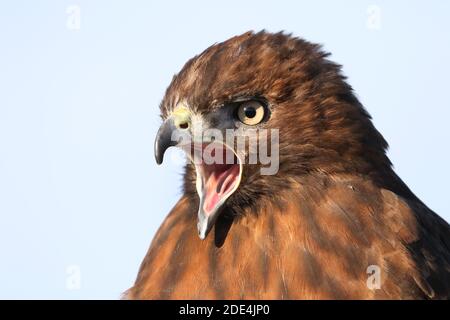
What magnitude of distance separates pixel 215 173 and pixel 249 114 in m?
0.39

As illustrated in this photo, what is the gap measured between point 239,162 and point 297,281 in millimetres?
905

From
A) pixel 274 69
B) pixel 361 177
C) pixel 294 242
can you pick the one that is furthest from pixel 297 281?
pixel 274 69

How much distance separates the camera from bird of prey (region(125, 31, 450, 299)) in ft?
22.0

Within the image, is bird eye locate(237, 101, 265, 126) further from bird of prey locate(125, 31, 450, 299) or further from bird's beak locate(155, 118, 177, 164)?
bird's beak locate(155, 118, 177, 164)

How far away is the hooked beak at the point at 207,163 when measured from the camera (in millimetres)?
7148

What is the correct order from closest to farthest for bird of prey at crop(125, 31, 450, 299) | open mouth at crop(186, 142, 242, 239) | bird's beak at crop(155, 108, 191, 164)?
1. bird of prey at crop(125, 31, 450, 299)
2. open mouth at crop(186, 142, 242, 239)
3. bird's beak at crop(155, 108, 191, 164)

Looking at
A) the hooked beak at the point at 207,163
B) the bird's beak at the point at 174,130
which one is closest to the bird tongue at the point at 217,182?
the hooked beak at the point at 207,163

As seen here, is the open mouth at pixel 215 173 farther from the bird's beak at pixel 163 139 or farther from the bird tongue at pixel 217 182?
the bird's beak at pixel 163 139

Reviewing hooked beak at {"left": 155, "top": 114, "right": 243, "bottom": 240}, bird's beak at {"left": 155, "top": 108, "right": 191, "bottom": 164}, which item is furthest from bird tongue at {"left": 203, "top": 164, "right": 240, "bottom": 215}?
bird's beak at {"left": 155, "top": 108, "right": 191, "bottom": 164}

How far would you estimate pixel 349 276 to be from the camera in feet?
21.7

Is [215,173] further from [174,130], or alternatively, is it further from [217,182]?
[174,130]

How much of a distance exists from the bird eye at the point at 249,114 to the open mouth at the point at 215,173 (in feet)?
0.61
